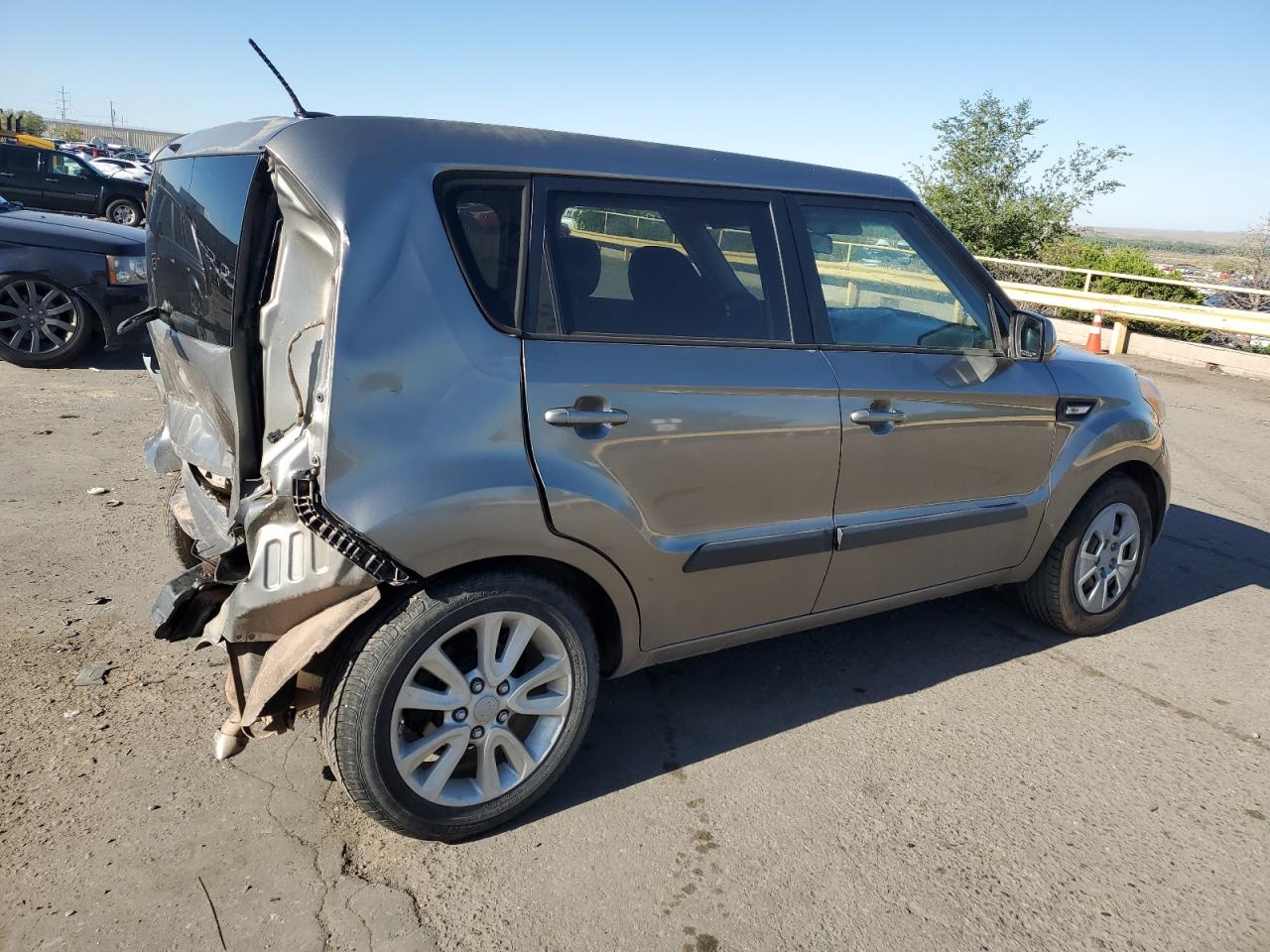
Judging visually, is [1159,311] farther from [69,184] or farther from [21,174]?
[21,174]

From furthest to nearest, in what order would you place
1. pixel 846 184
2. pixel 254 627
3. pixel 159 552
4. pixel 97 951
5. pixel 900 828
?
pixel 159 552
pixel 846 184
pixel 900 828
pixel 254 627
pixel 97 951

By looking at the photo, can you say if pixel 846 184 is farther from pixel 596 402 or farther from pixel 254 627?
pixel 254 627

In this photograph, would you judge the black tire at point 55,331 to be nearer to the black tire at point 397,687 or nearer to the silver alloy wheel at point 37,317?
the silver alloy wheel at point 37,317

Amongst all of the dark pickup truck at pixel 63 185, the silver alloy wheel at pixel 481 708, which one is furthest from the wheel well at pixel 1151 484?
the dark pickup truck at pixel 63 185

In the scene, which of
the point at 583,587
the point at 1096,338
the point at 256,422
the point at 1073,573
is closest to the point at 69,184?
the point at 1096,338

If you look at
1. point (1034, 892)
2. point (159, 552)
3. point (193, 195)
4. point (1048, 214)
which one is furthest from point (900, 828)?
point (1048, 214)

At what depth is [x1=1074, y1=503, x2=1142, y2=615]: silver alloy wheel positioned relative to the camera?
415cm

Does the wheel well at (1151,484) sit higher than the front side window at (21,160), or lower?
lower

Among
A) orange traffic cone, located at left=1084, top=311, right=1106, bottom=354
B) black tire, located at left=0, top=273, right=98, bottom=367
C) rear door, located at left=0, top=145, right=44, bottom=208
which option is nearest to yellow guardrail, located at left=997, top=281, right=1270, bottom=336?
orange traffic cone, located at left=1084, top=311, right=1106, bottom=354

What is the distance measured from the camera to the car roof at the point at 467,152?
2.52 m

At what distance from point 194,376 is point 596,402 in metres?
1.34

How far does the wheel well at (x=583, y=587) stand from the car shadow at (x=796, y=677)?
363mm

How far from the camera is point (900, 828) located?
288 cm

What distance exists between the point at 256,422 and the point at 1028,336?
9.24 feet
